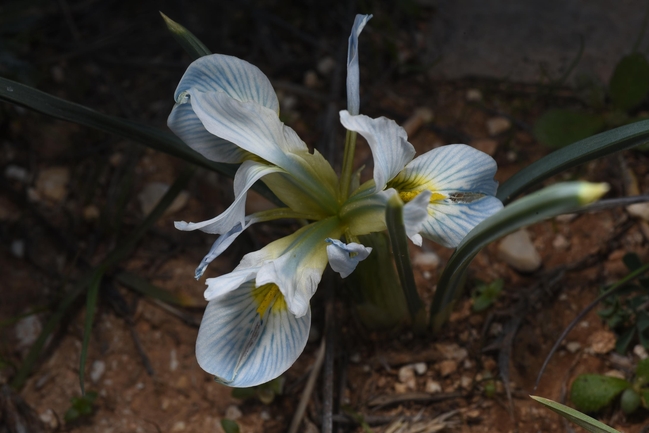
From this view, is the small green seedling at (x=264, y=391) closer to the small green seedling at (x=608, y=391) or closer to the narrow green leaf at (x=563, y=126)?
the small green seedling at (x=608, y=391)

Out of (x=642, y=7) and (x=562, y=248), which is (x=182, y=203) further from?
(x=642, y=7)

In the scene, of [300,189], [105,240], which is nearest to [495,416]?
[300,189]

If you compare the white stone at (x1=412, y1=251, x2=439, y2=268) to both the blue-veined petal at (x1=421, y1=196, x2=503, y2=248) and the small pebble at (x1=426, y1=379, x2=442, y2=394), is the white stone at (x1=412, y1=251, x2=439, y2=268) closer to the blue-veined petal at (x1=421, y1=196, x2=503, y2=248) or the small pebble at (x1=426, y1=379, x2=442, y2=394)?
the small pebble at (x1=426, y1=379, x2=442, y2=394)

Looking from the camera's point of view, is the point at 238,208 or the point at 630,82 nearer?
the point at 238,208

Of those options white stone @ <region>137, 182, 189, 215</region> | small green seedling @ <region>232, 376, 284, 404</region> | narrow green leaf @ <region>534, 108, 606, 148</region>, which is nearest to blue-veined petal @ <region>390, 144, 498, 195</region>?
small green seedling @ <region>232, 376, 284, 404</region>

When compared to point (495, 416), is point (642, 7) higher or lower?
higher

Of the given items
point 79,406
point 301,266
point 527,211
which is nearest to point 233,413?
point 79,406

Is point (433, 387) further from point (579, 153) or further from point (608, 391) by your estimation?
point (579, 153)
